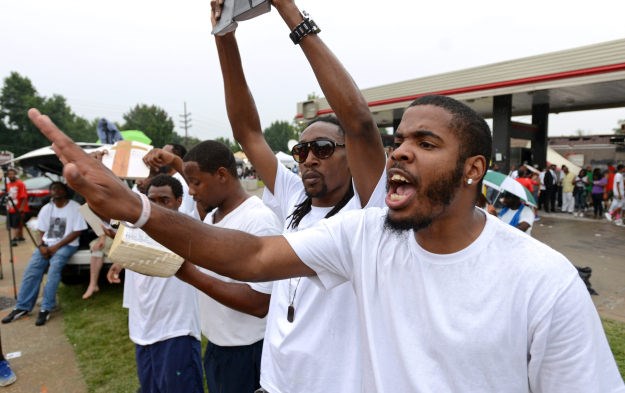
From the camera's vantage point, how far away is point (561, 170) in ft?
52.4

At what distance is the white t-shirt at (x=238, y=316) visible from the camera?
90.4 inches

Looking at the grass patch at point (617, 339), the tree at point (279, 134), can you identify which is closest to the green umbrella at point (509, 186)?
the grass patch at point (617, 339)

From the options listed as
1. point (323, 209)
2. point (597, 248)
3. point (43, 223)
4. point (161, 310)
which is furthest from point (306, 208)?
point (597, 248)

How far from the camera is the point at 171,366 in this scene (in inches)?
99.5

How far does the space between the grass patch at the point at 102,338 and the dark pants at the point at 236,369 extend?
1.87 metres

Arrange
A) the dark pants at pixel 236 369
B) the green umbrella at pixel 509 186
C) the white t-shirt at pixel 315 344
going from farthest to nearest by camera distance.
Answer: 1. the green umbrella at pixel 509 186
2. the dark pants at pixel 236 369
3. the white t-shirt at pixel 315 344

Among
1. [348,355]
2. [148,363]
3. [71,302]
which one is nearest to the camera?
[348,355]

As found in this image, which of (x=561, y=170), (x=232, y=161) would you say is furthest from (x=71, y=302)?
(x=561, y=170)

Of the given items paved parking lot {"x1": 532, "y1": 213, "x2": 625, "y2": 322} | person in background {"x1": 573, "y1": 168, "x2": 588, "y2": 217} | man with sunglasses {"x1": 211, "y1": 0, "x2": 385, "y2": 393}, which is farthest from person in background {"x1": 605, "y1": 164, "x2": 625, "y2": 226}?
man with sunglasses {"x1": 211, "y1": 0, "x2": 385, "y2": 393}

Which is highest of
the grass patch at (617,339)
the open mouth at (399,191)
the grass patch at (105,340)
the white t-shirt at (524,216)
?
the open mouth at (399,191)

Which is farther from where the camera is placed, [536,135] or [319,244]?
[536,135]

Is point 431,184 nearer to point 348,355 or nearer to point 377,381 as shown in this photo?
point 377,381

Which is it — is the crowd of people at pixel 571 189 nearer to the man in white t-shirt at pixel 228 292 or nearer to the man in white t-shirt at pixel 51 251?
the man in white t-shirt at pixel 51 251

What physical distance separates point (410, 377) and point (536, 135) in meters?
18.6
